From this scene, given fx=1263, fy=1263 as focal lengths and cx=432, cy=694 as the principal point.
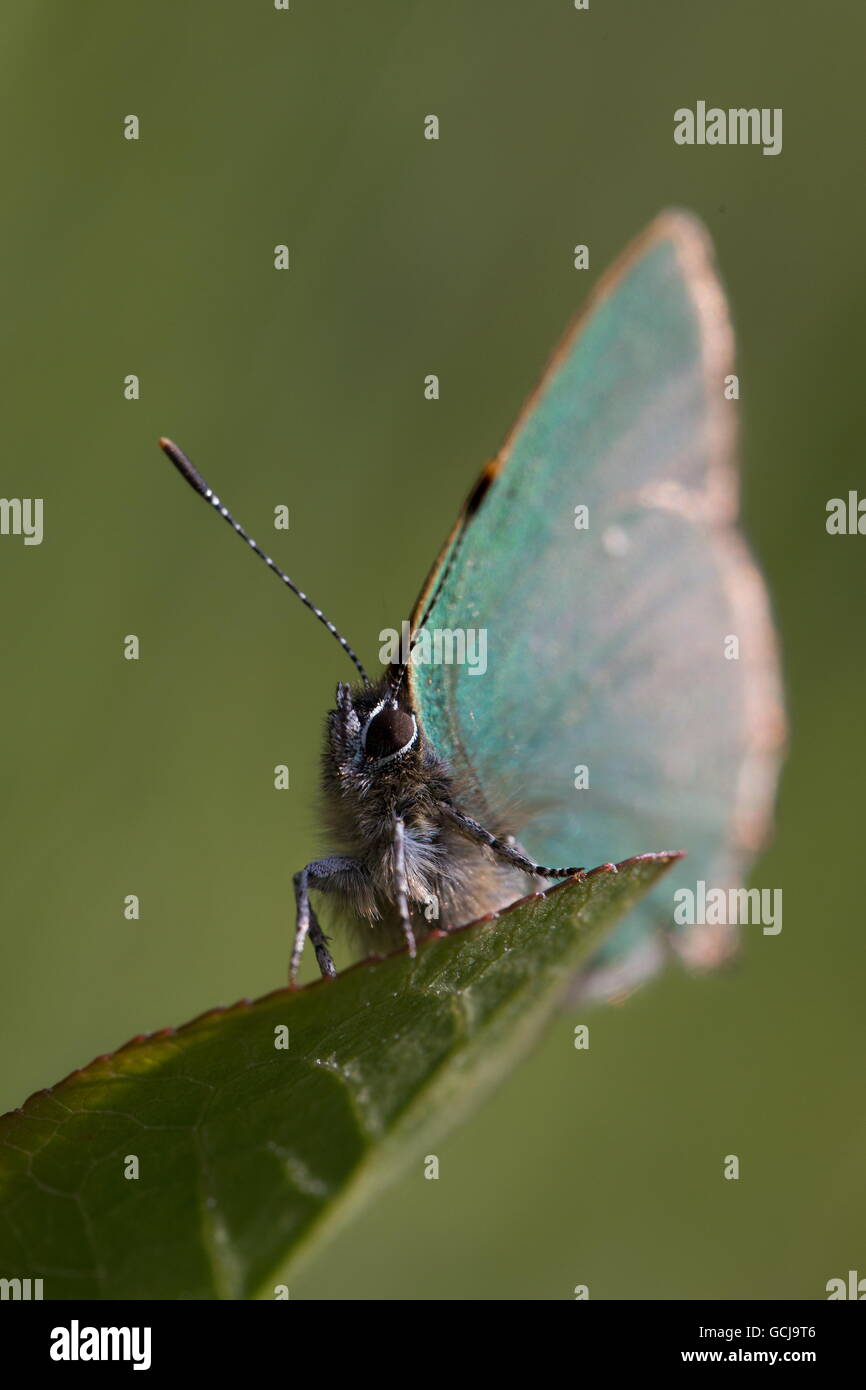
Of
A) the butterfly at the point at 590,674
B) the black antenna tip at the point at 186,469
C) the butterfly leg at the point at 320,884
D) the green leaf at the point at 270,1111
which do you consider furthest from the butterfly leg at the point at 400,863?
the black antenna tip at the point at 186,469

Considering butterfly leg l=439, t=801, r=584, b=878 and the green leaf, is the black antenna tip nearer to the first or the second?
butterfly leg l=439, t=801, r=584, b=878

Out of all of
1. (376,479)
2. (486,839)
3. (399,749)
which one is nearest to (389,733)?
(399,749)

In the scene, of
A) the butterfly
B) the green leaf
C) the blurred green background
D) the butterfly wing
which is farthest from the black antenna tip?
the green leaf

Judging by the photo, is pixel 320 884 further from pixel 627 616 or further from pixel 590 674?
pixel 627 616

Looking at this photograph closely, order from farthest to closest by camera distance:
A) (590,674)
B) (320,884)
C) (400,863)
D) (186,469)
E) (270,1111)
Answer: (590,674) → (186,469) → (320,884) → (400,863) → (270,1111)

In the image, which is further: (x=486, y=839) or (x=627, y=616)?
(x=627, y=616)

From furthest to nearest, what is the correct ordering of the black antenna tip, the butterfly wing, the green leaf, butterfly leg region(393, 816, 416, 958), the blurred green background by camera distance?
the blurred green background, the butterfly wing, the black antenna tip, butterfly leg region(393, 816, 416, 958), the green leaf

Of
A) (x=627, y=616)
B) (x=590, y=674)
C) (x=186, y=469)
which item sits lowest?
(x=590, y=674)
